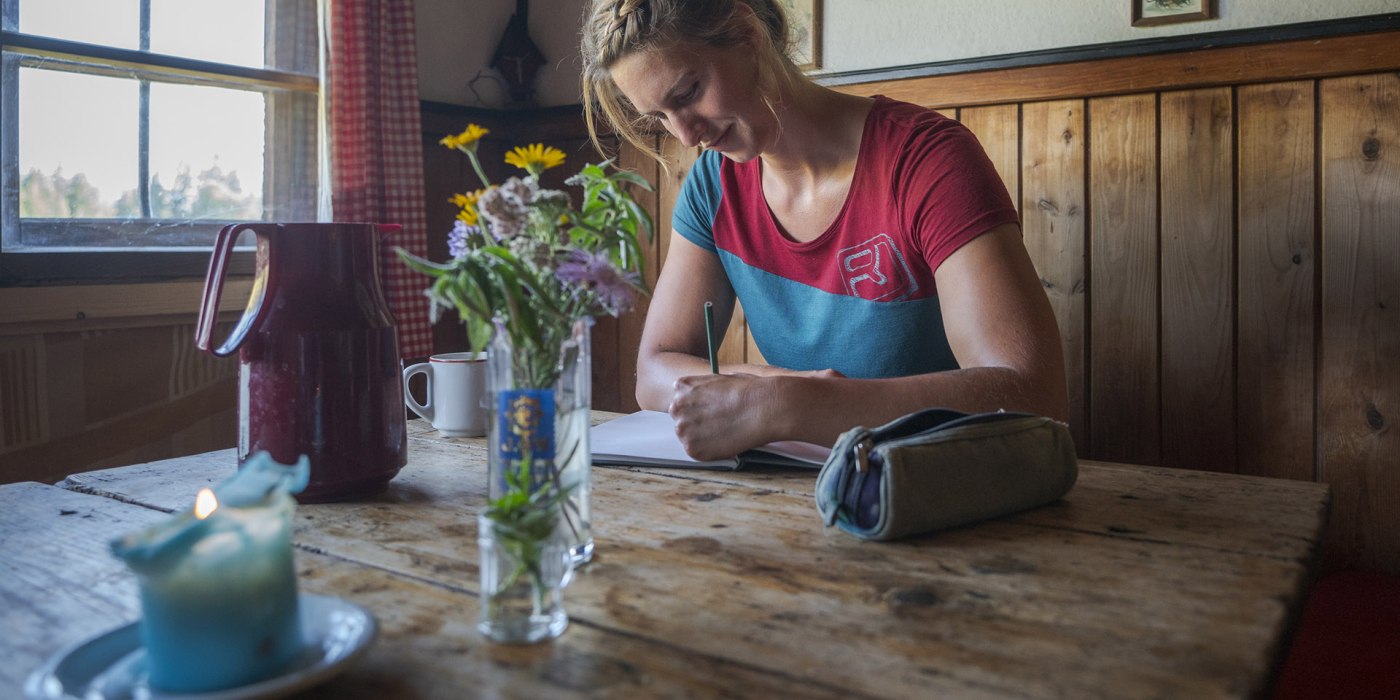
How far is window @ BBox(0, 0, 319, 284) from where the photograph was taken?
6.60 feet

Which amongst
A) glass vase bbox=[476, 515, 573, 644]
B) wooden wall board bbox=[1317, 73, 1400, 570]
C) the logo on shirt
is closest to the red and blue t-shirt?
the logo on shirt

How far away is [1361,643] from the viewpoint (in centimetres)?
125

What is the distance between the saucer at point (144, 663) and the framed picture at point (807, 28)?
6.49ft

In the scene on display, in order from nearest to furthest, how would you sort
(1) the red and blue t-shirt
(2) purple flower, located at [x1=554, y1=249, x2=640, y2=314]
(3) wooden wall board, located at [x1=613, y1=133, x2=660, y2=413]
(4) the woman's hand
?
(2) purple flower, located at [x1=554, y1=249, x2=640, y2=314]
(4) the woman's hand
(1) the red and blue t-shirt
(3) wooden wall board, located at [x1=613, y1=133, x2=660, y2=413]

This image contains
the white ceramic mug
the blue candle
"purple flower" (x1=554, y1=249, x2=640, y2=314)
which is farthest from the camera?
the white ceramic mug

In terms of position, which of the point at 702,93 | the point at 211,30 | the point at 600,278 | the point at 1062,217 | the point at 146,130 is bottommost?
the point at 600,278

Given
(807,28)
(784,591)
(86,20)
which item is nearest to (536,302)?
(784,591)

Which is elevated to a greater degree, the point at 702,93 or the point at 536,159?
the point at 702,93

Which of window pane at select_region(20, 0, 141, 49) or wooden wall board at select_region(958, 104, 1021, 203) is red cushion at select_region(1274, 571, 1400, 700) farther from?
window pane at select_region(20, 0, 141, 49)

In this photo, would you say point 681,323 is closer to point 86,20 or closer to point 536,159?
point 536,159

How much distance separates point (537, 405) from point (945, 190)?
0.86 metres

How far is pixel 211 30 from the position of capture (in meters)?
2.32

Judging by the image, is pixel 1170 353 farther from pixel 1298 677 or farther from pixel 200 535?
pixel 200 535

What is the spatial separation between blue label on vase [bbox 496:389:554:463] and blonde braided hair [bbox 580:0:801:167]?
31.8 inches
